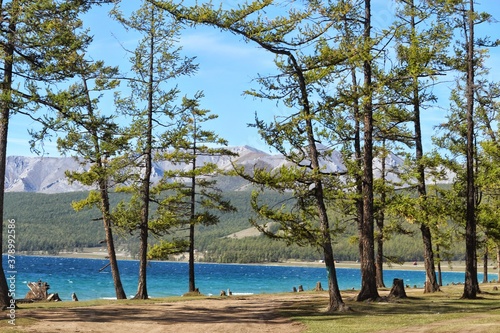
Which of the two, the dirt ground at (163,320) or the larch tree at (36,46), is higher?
the larch tree at (36,46)

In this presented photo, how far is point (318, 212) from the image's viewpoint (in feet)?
72.4

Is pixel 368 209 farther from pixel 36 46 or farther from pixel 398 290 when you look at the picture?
pixel 36 46

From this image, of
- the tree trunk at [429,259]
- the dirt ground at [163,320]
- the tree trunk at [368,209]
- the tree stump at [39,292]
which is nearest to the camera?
the dirt ground at [163,320]

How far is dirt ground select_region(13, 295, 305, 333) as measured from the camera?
56.2 feet

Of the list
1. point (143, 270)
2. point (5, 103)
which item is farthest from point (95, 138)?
point (143, 270)

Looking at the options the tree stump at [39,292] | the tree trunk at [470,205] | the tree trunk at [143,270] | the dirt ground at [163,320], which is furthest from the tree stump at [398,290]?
the tree stump at [39,292]

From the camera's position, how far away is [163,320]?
1958cm

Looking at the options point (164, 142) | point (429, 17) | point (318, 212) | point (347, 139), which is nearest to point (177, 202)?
point (164, 142)

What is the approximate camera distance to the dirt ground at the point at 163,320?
17141 millimetres

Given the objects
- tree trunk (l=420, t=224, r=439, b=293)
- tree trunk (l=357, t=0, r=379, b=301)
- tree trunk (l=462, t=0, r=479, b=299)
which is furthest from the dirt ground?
tree trunk (l=420, t=224, r=439, b=293)

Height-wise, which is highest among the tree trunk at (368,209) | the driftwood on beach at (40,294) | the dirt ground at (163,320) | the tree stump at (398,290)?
the tree trunk at (368,209)

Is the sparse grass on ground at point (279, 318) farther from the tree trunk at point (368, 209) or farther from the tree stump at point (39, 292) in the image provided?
the tree stump at point (39, 292)

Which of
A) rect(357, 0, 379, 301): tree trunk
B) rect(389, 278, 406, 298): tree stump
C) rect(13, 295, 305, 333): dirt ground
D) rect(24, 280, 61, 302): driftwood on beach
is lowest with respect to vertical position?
rect(24, 280, 61, 302): driftwood on beach

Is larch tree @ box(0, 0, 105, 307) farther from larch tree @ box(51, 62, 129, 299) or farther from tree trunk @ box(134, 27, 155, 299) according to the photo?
tree trunk @ box(134, 27, 155, 299)
